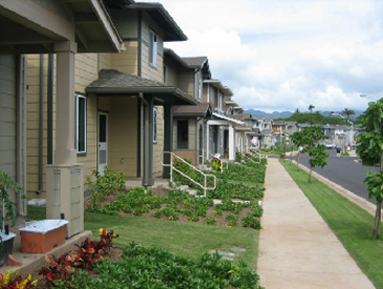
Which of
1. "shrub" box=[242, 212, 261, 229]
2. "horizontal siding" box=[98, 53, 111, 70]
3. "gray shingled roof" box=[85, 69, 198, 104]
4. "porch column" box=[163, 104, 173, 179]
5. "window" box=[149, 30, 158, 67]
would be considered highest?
"window" box=[149, 30, 158, 67]

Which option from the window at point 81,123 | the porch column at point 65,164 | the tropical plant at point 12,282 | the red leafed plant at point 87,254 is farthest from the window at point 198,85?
the tropical plant at point 12,282

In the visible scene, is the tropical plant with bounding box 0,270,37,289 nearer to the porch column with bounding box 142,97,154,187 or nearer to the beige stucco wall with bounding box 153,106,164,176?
the porch column with bounding box 142,97,154,187

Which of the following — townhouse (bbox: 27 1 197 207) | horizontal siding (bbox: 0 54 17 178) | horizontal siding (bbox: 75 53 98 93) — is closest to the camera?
horizontal siding (bbox: 0 54 17 178)

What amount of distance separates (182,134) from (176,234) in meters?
17.7

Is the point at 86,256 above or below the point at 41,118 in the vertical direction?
below

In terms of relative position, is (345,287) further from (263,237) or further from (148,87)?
(148,87)

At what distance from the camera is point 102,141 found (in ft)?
50.1

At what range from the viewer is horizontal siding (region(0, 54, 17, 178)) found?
8.01 m

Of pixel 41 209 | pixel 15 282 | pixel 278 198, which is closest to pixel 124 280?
pixel 15 282

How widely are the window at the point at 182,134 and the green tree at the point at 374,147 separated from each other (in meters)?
17.1

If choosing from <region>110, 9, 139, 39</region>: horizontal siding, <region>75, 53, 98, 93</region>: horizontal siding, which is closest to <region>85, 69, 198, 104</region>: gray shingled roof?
<region>75, 53, 98, 93</region>: horizontal siding

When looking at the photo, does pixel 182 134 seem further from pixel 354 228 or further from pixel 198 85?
pixel 354 228

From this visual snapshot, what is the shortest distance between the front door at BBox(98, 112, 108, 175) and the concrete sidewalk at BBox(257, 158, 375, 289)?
5410 millimetres

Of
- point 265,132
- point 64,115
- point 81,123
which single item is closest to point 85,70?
point 81,123
